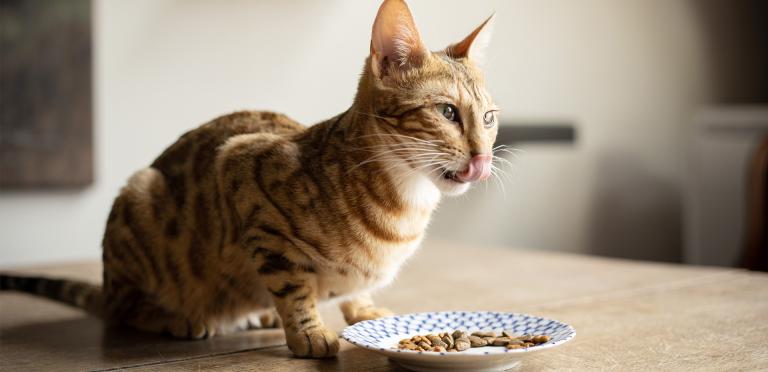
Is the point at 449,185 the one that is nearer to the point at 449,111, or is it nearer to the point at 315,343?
the point at 449,111

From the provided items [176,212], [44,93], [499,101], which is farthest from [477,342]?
[499,101]

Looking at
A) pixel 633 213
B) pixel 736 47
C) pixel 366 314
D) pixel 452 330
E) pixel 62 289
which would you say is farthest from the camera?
pixel 736 47

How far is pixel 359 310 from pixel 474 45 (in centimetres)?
49

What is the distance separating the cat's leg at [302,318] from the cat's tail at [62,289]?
0.52m

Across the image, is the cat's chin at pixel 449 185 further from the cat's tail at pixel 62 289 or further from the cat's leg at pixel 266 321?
the cat's tail at pixel 62 289

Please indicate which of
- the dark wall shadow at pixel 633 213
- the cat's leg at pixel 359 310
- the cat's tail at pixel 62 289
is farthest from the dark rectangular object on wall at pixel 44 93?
the dark wall shadow at pixel 633 213

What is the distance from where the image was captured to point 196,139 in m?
1.47

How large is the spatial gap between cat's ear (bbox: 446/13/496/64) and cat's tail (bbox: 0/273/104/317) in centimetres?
83

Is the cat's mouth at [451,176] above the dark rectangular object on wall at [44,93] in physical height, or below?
below

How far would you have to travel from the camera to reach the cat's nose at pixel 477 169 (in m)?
1.13

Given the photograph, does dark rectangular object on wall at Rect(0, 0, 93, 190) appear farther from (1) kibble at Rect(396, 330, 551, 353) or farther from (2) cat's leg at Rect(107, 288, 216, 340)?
(1) kibble at Rect(396, 330, 551, 353)

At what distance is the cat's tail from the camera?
1.63m

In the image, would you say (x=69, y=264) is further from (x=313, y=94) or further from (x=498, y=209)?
(x=498, y=209)

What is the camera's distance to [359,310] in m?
1.42
